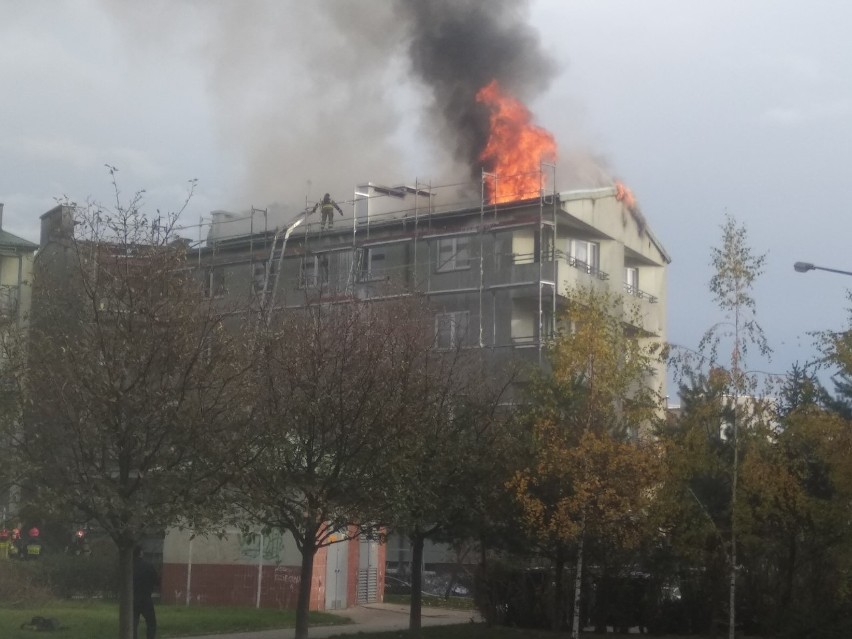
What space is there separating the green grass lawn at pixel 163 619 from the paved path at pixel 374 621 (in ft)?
2.08

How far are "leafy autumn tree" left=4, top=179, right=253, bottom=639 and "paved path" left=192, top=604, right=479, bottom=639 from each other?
1045 centimetres

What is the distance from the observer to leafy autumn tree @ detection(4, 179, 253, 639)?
49.0ft

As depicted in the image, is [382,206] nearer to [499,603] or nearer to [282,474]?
[499,603]

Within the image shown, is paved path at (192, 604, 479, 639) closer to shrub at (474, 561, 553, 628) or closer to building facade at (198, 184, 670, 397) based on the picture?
shrub at (474, 561, 553, 628)

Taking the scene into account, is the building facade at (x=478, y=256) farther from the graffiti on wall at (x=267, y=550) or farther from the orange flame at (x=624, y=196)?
the graffiti on wall at (x=267, y=550)

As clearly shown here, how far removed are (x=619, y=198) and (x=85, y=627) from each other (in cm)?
3198

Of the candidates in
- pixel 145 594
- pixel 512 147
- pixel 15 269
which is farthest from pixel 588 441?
pixel 512 147

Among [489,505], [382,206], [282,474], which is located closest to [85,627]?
[282,474]

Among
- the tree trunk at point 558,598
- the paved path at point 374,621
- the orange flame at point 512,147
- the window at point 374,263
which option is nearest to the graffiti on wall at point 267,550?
the paved path at point 374,621

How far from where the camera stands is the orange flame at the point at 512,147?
5000 centimetres

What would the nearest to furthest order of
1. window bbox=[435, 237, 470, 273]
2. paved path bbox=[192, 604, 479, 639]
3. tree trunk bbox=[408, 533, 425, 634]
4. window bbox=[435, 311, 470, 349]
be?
paved path bbox=[192, 604, 479, 639]
tree trunk bbox=[408, 533, 425, 634]
window bbox=[435, 311, 470, 349]
window bbox=[435, 237, 470, 273]

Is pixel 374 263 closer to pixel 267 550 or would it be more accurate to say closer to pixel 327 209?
pixel 327 209

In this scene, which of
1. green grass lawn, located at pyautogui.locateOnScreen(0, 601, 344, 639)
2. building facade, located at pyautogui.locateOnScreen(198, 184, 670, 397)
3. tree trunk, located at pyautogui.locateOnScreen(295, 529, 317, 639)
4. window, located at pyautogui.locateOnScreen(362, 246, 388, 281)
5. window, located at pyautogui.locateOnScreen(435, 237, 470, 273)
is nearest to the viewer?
tree trunk, located at pyautogui.locateOnScreen(295, 529, 317, 639)

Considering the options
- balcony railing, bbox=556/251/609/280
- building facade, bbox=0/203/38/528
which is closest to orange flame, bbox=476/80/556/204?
balcony railing, bbox=556/251/609/280
